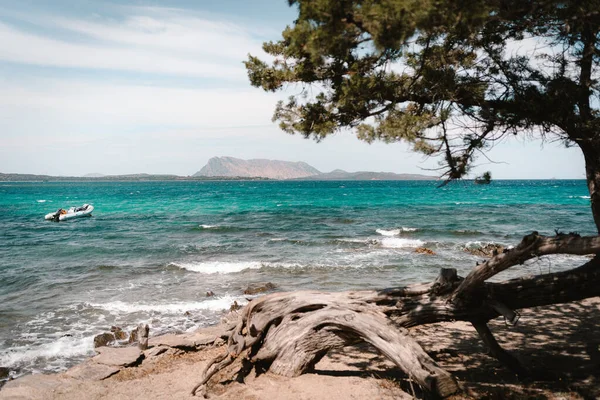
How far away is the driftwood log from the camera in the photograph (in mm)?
6027

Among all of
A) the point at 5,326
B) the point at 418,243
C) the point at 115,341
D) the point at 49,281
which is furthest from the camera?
the point at 418,243

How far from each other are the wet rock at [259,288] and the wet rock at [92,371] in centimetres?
710

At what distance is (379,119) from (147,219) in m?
39.5

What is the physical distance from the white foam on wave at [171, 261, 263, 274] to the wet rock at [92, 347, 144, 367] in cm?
936

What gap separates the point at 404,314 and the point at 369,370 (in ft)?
4.99

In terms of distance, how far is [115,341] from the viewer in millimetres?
11305

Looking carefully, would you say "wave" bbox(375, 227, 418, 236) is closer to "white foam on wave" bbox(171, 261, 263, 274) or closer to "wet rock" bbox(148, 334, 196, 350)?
"white foam on wave" bbox(171, 261, 263, 274)

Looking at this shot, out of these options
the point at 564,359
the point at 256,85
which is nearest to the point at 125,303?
the point at 256,85

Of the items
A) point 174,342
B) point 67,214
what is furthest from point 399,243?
point 67,214

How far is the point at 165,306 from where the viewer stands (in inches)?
563

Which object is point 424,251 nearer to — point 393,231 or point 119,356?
point 393,231

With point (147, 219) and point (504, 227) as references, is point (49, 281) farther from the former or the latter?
point (504, 227)

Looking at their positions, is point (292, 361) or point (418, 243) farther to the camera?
point (418, 243)

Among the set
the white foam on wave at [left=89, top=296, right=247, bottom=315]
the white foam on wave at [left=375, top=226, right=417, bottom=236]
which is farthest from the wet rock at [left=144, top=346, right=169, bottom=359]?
the white foam on wave at [left=375, top=226, right=417, bottom=236]
